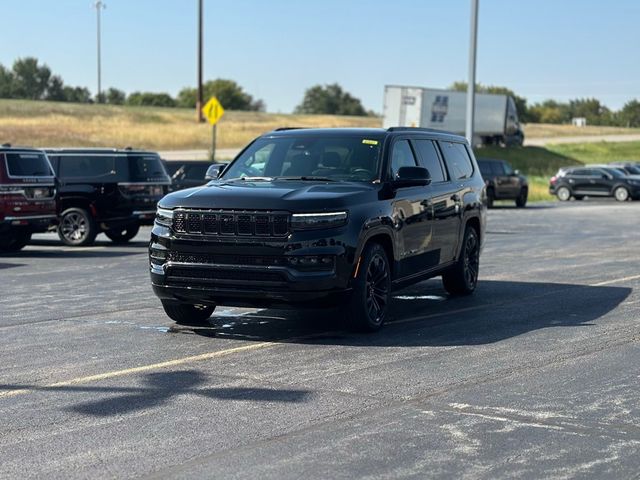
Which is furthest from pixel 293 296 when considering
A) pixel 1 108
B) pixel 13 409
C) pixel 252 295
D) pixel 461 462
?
pixel 1 108

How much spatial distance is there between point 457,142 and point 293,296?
4.58 m

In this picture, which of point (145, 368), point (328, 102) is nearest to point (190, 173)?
point (145, 368)

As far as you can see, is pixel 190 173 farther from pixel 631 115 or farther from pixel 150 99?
pixel 631 115

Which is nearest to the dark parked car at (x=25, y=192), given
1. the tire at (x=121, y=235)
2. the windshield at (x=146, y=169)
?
the windshield at (x=146, y=169)

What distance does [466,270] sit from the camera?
503 inches

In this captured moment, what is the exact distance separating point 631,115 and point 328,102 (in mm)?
48273

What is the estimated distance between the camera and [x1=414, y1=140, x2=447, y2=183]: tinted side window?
11523 mm

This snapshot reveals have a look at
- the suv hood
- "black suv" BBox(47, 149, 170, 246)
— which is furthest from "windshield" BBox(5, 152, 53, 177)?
the suv hood

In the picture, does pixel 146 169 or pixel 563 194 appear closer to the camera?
pixel 146 169

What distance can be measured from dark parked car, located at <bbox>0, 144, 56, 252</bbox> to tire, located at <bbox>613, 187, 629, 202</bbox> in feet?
114

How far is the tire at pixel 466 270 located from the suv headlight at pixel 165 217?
397cm

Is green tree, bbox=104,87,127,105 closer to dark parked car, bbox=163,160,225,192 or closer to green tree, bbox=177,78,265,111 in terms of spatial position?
green tree, bbox=177,78,265,111

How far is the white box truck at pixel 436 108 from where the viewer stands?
60.7m

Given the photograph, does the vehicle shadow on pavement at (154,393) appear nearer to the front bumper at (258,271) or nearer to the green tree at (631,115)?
the front bumper at (258,271)
